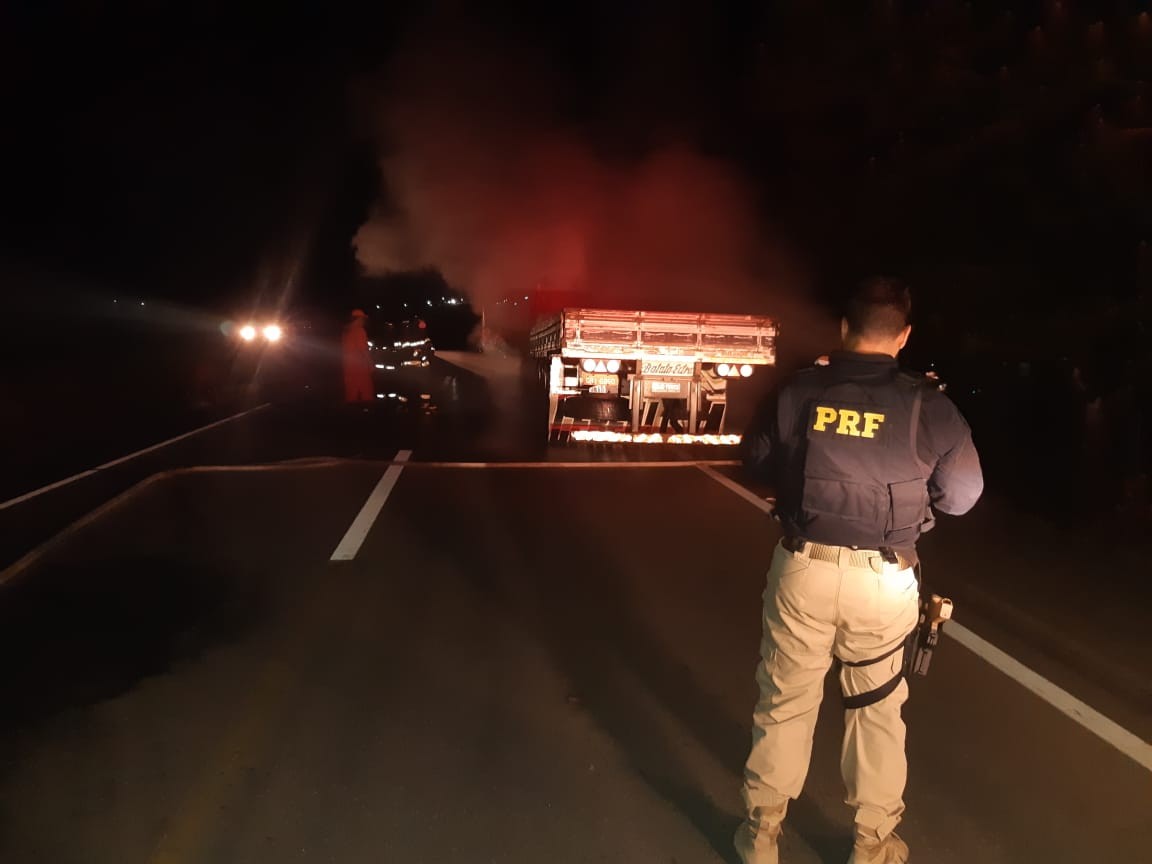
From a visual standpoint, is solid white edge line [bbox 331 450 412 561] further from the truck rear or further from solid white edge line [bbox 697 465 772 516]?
solid white edge line [bbox 697 465 772 516]

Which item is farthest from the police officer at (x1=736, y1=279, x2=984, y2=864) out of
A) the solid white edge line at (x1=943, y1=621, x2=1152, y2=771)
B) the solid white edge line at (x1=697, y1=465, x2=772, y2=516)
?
the solid white edge line at (x1=697, y1=465, x2=772, y2=516)

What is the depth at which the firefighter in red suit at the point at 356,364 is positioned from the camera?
15.6m

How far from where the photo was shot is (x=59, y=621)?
203 inches

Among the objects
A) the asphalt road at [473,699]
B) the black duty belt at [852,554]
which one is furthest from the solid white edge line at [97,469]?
the black duty belt at [852,554]

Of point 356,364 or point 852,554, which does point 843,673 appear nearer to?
point 852,554

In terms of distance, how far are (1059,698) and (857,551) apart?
7.05 feet

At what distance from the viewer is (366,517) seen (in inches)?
303

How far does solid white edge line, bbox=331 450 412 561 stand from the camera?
6578mm

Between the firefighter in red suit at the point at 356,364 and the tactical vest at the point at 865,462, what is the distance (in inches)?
529

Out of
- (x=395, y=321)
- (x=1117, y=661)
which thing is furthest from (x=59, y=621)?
(x=395, y=321)

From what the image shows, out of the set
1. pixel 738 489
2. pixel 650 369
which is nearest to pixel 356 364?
pixel 650 369

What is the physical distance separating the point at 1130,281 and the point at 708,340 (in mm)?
4382

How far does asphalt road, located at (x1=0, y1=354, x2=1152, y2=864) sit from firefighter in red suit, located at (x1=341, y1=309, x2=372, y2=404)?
8.17 meters

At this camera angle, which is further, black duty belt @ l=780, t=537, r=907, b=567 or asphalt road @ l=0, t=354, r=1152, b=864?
asphalt road @ l=0, t=354, r=1152, b=864
